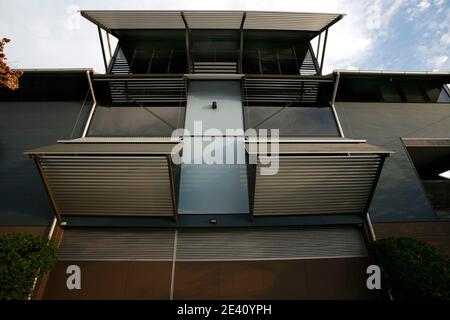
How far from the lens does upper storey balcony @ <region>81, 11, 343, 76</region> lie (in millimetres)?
11289

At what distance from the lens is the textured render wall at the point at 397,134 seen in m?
8.47

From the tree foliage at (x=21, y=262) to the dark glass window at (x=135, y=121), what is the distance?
4.73 m

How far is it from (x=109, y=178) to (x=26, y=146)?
→ 197 inches

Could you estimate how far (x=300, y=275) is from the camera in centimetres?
726

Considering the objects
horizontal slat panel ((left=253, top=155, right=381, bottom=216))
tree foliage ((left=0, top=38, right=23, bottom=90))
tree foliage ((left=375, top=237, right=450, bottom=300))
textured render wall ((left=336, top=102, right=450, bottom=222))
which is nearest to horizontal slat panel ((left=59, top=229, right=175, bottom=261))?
horizontal slat panel ((left=253, top=155, right=381, bottom=216))

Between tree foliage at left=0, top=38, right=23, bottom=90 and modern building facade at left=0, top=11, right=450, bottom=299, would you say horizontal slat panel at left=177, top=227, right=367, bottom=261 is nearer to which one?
modern building facade at left=0, top=11, right=450, bottom=299

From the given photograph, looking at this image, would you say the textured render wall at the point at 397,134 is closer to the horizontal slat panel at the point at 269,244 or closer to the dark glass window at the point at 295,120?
the dark glass window at the point at 295,120

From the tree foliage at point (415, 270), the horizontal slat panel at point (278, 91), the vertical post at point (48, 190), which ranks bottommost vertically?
the tree foliage at point (415, 270)

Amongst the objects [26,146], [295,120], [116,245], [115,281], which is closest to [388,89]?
[295,120]

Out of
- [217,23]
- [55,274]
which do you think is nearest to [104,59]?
[217,23]

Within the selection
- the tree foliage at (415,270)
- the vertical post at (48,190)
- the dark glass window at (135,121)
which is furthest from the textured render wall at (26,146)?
the tree foliage at (415,270)

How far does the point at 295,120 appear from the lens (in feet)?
34.0
